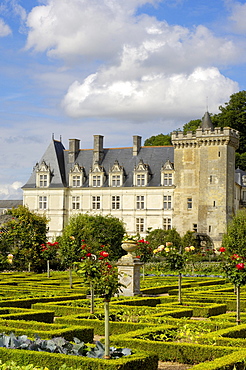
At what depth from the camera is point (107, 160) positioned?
5475 centimetres

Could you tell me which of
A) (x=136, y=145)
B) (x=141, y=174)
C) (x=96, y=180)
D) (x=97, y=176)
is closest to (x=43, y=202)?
(x=96, y=180)

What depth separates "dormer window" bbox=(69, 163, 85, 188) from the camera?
2136 inches

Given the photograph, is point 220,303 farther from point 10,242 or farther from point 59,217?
point 59,217

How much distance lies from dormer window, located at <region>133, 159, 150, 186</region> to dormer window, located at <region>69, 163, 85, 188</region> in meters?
4.94

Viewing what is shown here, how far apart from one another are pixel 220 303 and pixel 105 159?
38.1 metres

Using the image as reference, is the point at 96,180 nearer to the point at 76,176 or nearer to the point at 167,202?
the point at 76,176

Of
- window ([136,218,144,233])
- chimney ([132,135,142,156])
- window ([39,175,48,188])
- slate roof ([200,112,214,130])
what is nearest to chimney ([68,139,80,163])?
window ([39,175,48,188])

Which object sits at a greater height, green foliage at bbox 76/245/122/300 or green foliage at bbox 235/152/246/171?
green foliage at bbox 235/152/246/171

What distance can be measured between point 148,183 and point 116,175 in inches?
121

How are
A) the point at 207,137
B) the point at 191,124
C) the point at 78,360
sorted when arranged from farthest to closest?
the point at 191,124 < the point at 207,137 < the point at 78,360

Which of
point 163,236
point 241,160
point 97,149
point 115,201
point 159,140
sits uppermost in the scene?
point 159,140

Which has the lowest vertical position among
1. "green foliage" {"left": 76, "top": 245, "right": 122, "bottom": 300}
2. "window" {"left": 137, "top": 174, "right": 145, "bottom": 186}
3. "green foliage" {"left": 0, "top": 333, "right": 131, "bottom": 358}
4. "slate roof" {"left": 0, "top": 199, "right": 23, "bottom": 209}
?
"green foliage" {"left": 0, "top": 333, "right": 131, "bottom": 358}

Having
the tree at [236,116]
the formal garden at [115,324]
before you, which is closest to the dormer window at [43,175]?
the tree at [236,116]

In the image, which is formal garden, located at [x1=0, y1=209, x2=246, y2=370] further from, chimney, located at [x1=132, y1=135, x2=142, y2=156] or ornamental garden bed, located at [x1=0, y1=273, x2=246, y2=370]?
chimney, located at [x1=132, y1=135, x2=142, y2=156]
